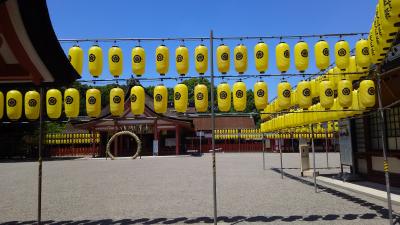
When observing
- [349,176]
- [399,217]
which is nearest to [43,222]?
[399,217]

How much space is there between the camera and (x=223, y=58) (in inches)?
359

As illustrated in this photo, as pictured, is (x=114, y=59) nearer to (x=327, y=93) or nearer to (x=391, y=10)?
(x=327, y=93)

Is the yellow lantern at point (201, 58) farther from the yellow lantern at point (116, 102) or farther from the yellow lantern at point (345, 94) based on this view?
the yellow lantern at point (345, 94)

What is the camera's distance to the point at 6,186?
47.4ft

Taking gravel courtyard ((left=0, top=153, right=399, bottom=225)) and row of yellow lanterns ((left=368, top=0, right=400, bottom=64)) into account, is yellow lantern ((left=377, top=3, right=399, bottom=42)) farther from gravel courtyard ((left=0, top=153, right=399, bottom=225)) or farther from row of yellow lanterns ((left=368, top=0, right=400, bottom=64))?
gravel courtyard ((left=0, top=153, right=399, bottom=225))

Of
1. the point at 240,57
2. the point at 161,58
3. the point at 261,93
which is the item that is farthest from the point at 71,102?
the point at 261,93

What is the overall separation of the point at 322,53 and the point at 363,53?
3.16 feet

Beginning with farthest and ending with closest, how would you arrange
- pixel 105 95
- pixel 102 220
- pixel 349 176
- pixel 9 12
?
pixel 105 95, pixel 349 176, pixel 102 220, pixel 9 12

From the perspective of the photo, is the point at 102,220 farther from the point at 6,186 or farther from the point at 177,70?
the point at 6,186

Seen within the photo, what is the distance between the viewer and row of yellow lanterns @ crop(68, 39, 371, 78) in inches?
357

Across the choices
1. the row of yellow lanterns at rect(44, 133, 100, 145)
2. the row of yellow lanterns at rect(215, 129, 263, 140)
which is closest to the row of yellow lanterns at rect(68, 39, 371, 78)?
the row of yellow lanterns at rect(44, 133, 100, 145)

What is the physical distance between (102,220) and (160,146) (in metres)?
31.9

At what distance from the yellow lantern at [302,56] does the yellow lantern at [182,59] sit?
2.89 m

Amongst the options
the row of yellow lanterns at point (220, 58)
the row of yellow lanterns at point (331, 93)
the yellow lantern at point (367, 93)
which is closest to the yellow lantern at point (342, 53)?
the row of yellow lanterns at point (220, 58)
